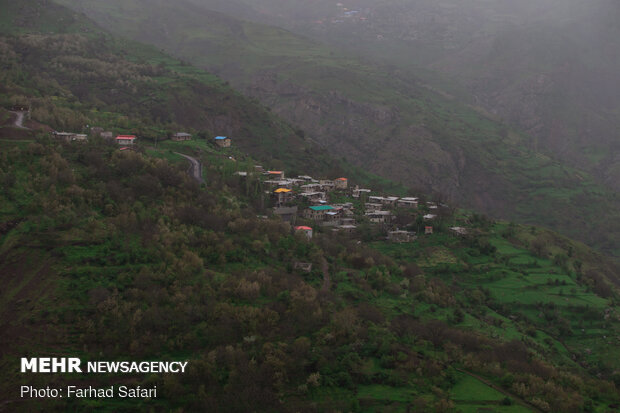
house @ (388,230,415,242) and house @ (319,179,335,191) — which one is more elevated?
house @ (319,179,335,191)

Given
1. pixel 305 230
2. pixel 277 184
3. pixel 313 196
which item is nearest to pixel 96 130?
pixel 277 184

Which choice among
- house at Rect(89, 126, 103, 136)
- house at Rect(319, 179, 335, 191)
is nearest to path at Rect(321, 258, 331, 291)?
house at Rect(319, 179, 335, 191)

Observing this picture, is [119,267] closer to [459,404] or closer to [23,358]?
[23,358]

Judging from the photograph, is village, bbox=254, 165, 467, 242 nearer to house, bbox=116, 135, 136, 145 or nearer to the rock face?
house, bbox=116, 135, 136, 145

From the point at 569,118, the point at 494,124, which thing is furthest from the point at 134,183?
the point at 569,118

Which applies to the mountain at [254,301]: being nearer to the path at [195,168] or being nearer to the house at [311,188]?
the path at [195,168]
